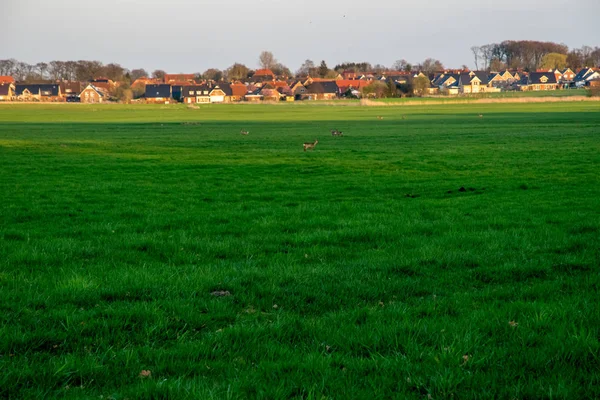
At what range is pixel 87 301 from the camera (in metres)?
7.06

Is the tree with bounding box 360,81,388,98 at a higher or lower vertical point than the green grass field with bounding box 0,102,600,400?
higher

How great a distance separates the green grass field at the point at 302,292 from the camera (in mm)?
5055

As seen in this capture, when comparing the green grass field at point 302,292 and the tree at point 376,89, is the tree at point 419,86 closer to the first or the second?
the tree at point 376,89

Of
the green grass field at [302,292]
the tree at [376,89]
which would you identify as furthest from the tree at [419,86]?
the green grass field at [302,292]

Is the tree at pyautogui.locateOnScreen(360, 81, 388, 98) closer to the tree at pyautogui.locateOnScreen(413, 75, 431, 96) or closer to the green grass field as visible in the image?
the tree at pyautogui.locateOnScreen(413, 75, 431, 96)

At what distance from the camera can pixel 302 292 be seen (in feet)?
25.1

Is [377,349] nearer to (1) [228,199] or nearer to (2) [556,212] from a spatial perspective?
(2) [556,212]

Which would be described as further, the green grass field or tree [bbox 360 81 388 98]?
tree [bbox 360 81 388 98]

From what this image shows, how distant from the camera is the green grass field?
505 cm

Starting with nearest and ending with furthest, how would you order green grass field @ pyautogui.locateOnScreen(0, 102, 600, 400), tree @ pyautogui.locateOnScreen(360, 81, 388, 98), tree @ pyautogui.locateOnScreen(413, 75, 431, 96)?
green grass field @ pyautogui.locateOnScreen(0, 102, 600, 400), tree @ pyautogui.locateOnScreen(360, 81, 388, 98), tree @ pyautogui.locateOnScreen(413, 75, 431, 96)

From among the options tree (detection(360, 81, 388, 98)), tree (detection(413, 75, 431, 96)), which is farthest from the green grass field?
tree (detection(413, 75, 431, 96))

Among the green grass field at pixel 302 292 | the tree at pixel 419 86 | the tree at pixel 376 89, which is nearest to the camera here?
the green grass field at pixel 302 292

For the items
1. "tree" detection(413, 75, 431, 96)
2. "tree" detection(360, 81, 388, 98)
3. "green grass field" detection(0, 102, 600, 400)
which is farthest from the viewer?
"tree" detection(413, 75, 431, 96)

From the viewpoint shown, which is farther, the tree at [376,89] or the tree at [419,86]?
the tree at [419,86]
